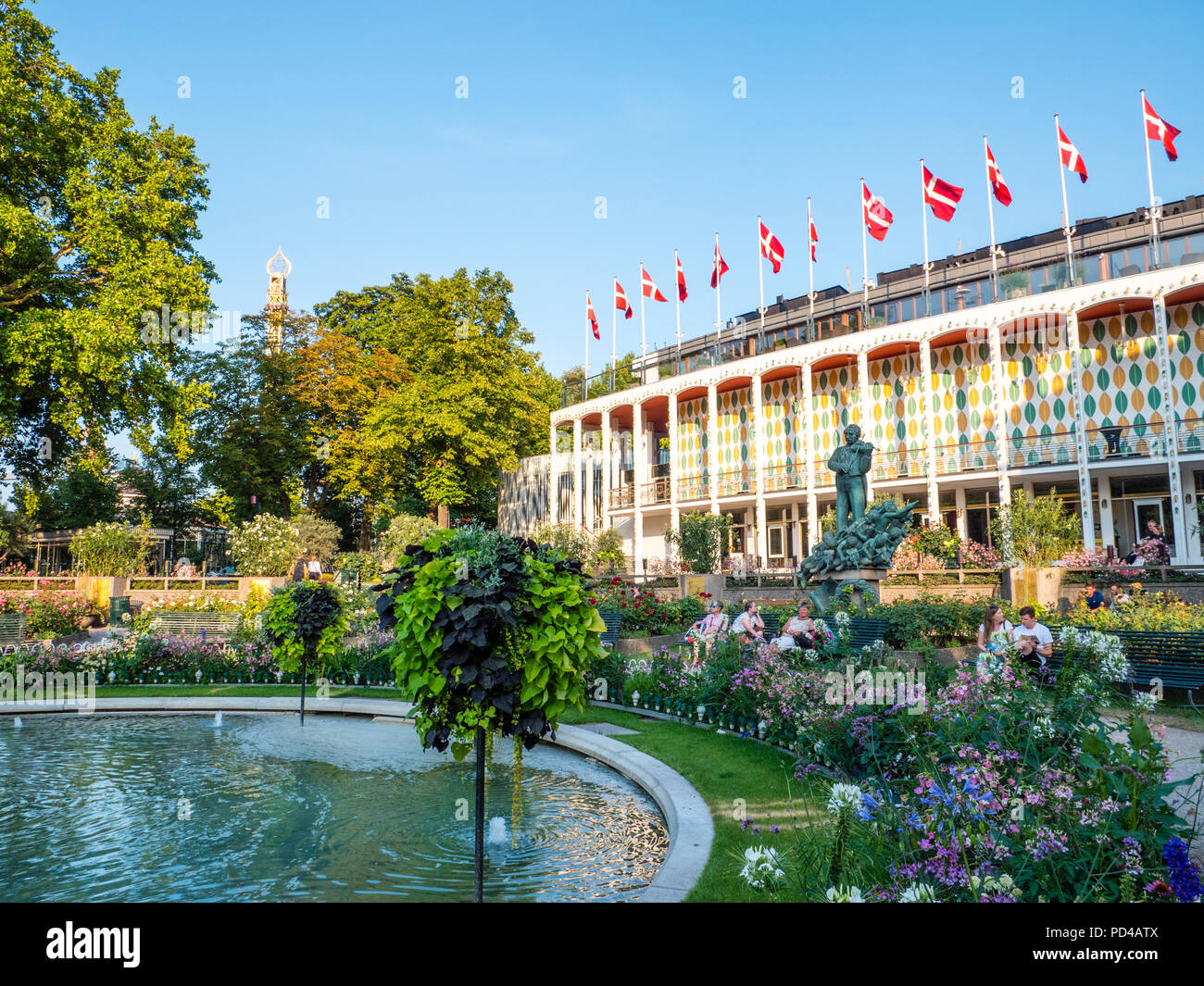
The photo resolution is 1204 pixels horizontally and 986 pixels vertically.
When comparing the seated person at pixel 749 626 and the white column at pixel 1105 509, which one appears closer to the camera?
the seated person at pixel 749 626

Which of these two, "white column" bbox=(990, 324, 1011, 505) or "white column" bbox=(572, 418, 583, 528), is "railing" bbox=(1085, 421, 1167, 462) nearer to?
"white column" bbox=(990, 324, 1011, 505)

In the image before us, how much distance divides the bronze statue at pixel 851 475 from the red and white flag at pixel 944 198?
602 inches

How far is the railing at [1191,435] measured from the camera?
24.8m

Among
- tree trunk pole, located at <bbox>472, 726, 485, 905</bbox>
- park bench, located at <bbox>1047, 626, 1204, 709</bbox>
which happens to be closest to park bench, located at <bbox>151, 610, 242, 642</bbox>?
tree trunk pole, located at <bbox>472, 726, 485, 905</bbox>

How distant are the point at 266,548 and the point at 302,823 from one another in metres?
24.8

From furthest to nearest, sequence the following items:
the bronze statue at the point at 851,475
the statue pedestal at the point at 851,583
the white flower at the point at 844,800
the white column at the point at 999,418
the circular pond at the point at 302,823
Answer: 1. the white column at the point at 999,418
2. the bronze statue at the point at 851,475
3. the statue pedestal at the point at 851,583
4. the circular pond at the point at 302,823
5. the white flower at the point at 844,800

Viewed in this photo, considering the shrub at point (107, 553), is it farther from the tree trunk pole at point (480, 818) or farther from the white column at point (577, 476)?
the tree trunk pole at point (480, 818)

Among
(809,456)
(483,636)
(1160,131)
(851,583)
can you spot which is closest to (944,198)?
(1160,131)

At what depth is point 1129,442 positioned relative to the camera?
2616cm

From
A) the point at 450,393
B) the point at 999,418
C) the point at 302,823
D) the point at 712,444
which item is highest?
the point at 450,393

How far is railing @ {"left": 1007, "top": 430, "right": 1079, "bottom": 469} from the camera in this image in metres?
27.0

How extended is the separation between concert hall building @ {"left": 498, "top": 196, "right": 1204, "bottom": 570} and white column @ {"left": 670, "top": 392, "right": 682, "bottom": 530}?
0.43 feet

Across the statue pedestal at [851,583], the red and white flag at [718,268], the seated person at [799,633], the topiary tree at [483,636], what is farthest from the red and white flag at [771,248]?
the topiary tree at [483,636]

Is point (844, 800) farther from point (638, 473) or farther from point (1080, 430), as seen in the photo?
point (638, 473)
